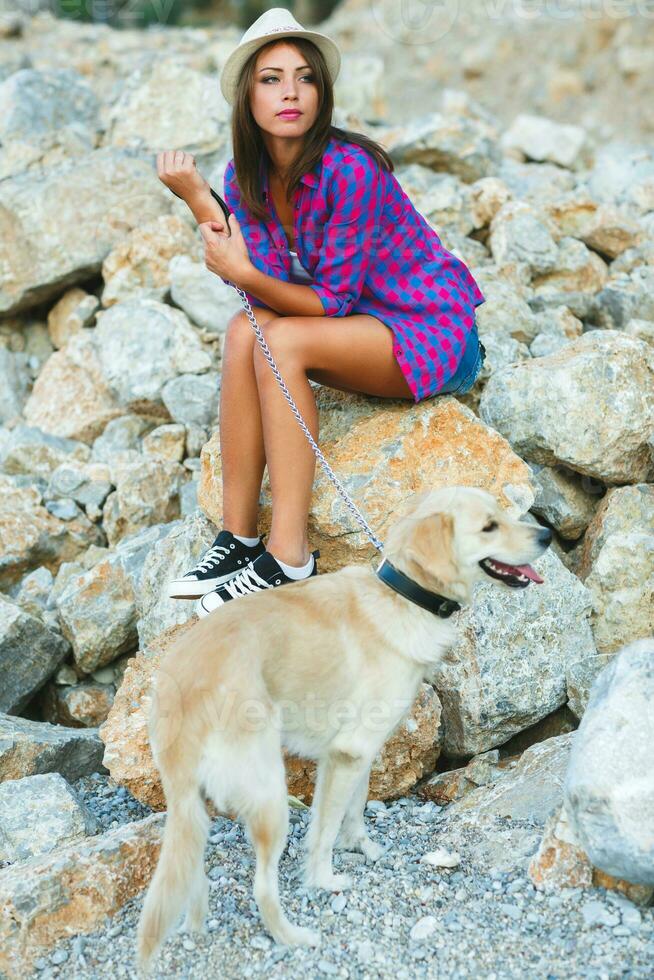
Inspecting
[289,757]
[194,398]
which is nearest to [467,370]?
[289,757]

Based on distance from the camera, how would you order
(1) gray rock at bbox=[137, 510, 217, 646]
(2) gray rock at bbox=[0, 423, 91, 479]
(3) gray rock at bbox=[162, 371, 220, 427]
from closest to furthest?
1. (1) gray rock at bbox=[137, 510, 217, 646]
2. (3) gray rock at bbox=[162, 371, 220, 427]
3. (2) gray rock at bbox=[0, 423, 91, 479]

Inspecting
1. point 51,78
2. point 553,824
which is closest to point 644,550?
point 553,824

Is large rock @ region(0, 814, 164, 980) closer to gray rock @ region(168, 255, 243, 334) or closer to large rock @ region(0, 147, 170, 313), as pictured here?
gray rock @ region(168, 255, 243, 334)

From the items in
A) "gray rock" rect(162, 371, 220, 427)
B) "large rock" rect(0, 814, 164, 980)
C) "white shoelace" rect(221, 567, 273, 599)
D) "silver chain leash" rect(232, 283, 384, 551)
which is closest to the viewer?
"large rock" rect(0, 814, 164, 980)

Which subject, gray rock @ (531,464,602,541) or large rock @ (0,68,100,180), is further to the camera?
large rock @ (0,68,100,180)

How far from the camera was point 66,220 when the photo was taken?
7176mm

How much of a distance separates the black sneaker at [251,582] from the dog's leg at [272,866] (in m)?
1.00

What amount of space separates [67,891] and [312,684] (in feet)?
3.39

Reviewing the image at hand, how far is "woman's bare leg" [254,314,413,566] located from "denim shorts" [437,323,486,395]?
50cm

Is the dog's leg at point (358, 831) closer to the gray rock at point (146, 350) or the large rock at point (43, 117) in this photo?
the gray rock at point (146, 350)

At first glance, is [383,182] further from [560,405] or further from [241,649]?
[241,649]

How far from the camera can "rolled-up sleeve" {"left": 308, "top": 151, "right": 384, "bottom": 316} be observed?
4.06 m

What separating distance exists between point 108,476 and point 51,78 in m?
4.70

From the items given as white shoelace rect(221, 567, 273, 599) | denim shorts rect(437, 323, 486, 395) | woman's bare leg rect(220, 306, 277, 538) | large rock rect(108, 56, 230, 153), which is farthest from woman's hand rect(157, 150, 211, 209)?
large rock rect(108, 56, 230, 153)
